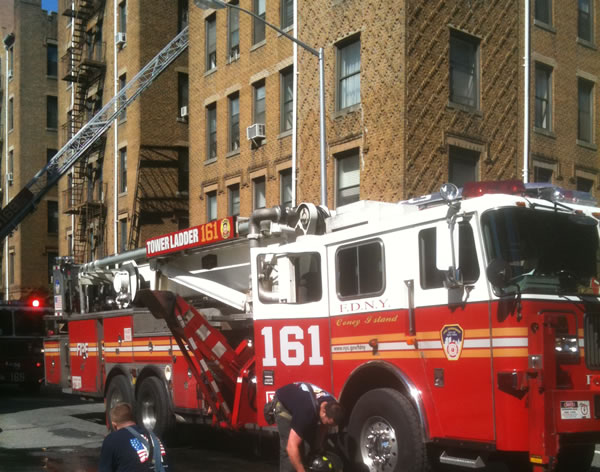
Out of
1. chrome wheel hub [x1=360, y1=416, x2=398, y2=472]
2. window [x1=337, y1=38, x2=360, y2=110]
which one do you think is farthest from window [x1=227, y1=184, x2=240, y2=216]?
chrome wheel hub [x1=360, y1=416, x2=398, y2=472]

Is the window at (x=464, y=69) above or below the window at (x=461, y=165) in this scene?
above

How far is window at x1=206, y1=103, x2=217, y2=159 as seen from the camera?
28516mm

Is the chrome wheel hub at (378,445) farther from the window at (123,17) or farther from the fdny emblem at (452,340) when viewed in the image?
the window at (123,17)

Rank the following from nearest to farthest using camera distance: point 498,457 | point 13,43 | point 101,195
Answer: point 498,457
point 101,195
point 13,43

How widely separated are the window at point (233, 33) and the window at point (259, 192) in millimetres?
4326

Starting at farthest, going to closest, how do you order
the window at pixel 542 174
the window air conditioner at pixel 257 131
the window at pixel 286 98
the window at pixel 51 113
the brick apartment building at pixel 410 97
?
the window at pixel 51 113 → the window air conditioner at pixel 257 131 → the window at pixel 286 98 → the window at pixel 542 174 → the brick apartment building at pixel 410 97

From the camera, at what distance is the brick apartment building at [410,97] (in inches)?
805

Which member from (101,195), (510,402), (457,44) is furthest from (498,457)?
(101,195)

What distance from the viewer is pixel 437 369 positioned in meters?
7.89

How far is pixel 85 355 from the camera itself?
14.6 m

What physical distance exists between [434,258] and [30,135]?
41.6 meters

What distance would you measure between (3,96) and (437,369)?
1798 inches

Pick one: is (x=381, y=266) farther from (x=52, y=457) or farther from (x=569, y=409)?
(x=52, y=457)

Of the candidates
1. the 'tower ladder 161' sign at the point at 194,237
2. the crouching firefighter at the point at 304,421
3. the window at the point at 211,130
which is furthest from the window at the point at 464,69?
the crouching firefighter at the point at 304,421
